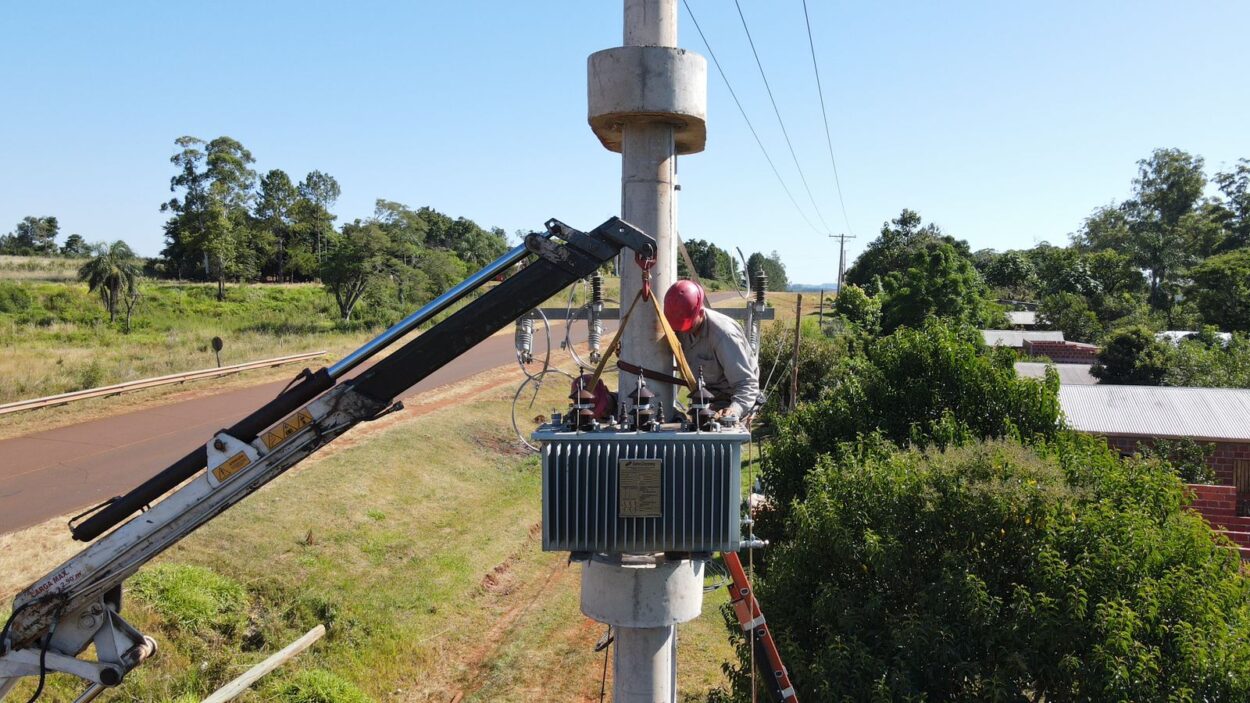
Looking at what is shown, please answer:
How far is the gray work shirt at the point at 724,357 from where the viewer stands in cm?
582

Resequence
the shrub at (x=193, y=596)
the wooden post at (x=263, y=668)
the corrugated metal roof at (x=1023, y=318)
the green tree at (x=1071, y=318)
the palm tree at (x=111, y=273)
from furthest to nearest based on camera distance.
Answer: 1. the corrugated metal roof at (x=1023, y=318)
2. the green tree at (x=1071, y=318)
3. the palm tree at (x=111, y=273)
4. the shrub at (x=193, y=596)
5. the wooden post at (x=263, y=668)

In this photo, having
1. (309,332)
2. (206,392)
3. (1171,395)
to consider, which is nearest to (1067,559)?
(1171,395)

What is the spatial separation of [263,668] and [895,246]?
65.9m

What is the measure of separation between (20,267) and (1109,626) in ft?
215

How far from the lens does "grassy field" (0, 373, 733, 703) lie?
11.2 metres

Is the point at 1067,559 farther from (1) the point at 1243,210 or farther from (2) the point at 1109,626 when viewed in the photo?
(1) the point at 1243,210

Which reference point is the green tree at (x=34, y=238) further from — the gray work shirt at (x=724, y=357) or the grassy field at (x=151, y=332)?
the gray work shirt at (x=724, y=357)

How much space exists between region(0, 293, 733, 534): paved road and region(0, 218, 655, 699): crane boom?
915cm

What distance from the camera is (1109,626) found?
6.88m

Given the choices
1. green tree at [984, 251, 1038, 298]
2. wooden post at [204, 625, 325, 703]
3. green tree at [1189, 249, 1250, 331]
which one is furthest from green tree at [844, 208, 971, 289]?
wooden post at [204, 625, 325, 703]

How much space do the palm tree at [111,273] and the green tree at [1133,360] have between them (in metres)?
38.6

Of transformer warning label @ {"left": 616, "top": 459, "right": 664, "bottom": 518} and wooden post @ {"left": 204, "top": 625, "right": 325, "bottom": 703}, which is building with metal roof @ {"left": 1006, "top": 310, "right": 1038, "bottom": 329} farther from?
Result: transformer warning label @ {"left": 616, "top": 459, "right": 664, "bottom": 518}

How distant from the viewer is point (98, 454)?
17125 millimetres

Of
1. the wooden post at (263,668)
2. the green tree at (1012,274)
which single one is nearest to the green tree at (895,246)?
the green tree at (1012,274)
